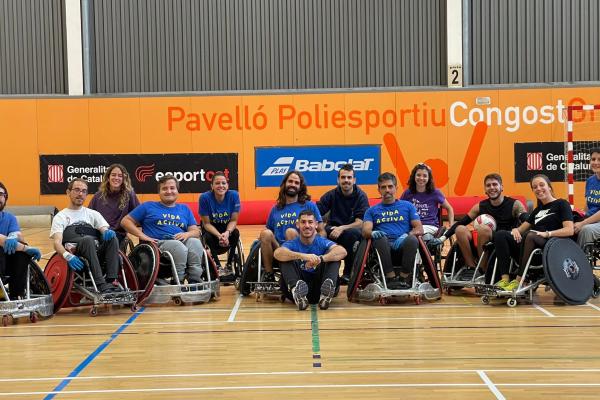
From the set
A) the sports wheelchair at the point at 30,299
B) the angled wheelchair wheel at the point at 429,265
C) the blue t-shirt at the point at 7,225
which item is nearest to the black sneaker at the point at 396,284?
the angled wheelchair wheel at the point at 429,265

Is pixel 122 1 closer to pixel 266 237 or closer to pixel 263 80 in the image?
pixel 263 80

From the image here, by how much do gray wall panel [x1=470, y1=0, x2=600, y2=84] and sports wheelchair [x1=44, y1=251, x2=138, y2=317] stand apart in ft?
40.0

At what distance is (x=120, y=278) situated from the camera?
8.02m

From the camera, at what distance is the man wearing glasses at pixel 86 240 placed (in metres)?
7.55

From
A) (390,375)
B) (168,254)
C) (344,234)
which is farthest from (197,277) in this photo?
(390,375)

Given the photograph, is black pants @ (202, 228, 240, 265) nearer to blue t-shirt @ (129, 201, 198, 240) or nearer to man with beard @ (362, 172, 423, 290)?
blue t-shirt @ (129, 201, 198, 240)

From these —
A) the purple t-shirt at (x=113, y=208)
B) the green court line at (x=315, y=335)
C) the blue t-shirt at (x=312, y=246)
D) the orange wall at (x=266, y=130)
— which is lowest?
the green court line at (x=315, y=335)

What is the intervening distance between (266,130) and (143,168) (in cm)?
268

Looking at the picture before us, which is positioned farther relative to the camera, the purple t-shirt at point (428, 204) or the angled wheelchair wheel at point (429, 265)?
the purple t-shirt at point (428, 204)

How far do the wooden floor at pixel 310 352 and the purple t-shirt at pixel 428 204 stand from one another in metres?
1.17

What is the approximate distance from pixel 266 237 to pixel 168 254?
94cm

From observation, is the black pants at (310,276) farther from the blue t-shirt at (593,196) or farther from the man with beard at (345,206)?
the blue t-shirt at (593,196)

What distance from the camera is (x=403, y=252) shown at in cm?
805

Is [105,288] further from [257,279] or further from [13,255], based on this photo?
[257,279]
